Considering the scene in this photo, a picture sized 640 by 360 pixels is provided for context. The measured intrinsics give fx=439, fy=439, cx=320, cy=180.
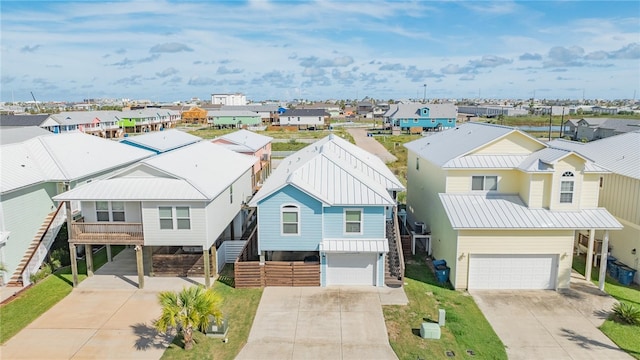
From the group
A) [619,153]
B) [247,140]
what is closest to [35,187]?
[247,140]

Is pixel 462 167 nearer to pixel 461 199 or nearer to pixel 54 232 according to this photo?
pixel 461 199

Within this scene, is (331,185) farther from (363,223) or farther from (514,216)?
(514,216)

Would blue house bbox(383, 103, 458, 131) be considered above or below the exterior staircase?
above

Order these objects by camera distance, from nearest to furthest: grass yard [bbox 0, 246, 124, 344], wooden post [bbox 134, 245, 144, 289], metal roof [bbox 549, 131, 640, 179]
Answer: grass yard [bbox 0, 246, 124, 344] < wooden post [bbox 134, 245, 144, 289] < metal roof [bbox 549, 131, 640, 179]

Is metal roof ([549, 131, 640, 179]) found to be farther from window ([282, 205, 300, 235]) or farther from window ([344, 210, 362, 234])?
window ([282, 205, 300, 235])

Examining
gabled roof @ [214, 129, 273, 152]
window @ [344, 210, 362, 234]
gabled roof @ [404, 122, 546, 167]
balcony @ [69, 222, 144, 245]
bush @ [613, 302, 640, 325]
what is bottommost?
bush @ [613, 302, 640, 325]

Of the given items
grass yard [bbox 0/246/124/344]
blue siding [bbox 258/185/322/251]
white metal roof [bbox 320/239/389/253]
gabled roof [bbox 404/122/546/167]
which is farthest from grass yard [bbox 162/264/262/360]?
gabled roof [bbox 404/122/546/167]

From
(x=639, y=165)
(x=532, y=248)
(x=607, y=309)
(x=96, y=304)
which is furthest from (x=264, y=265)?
(x=639, y=165)

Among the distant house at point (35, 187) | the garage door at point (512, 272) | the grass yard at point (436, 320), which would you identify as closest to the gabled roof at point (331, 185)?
the grass yard at point (436, 320)

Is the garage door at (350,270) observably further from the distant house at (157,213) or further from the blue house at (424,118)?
the blue house at (424,118)
